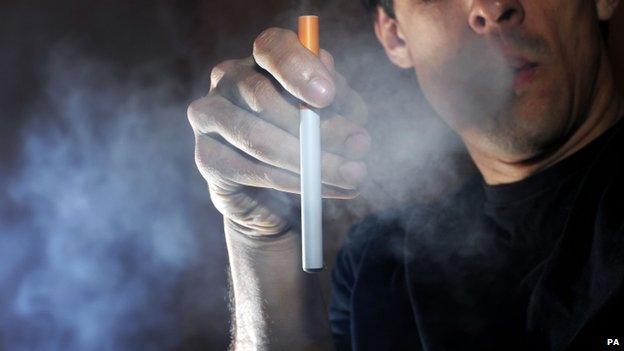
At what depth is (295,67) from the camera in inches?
27.1

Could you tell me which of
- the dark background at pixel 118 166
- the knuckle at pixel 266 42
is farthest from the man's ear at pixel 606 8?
the knuckle at pixel 266 42

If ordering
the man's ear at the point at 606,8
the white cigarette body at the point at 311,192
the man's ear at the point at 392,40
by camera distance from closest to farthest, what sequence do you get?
the white cigarette body at the point at 311,192 < the man's ear at the point at 606,8 < the man's ear at the point at 392,40

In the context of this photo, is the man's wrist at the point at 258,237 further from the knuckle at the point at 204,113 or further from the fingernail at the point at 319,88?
the fingernail at the point at 319,88

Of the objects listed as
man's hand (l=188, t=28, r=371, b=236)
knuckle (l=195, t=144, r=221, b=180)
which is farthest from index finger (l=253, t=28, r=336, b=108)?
knuckle (l=195, t=144, r=221, b=180)

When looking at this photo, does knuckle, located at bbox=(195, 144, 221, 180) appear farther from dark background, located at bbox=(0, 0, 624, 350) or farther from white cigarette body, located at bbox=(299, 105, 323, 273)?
white cigarette body, located at bbox=(299, 105, 323, 273)

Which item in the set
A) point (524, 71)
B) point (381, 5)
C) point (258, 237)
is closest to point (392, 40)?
point (381, 5)

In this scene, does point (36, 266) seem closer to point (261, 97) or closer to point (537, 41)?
point (261, 97)

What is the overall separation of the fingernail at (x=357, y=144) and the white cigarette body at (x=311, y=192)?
5 cm

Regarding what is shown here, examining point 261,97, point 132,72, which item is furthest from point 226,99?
point 132,72

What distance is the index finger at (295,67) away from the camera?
667 mm

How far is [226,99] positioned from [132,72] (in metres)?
0.19

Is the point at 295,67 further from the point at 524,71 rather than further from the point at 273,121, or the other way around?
the point at 524,71

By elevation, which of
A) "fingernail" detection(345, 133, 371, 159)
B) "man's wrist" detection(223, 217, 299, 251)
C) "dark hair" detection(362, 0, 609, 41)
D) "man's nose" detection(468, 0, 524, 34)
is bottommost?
"man's wrist" detection(223, 217, 299, 251)

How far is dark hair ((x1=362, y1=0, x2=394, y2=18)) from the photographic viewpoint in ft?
2.89
